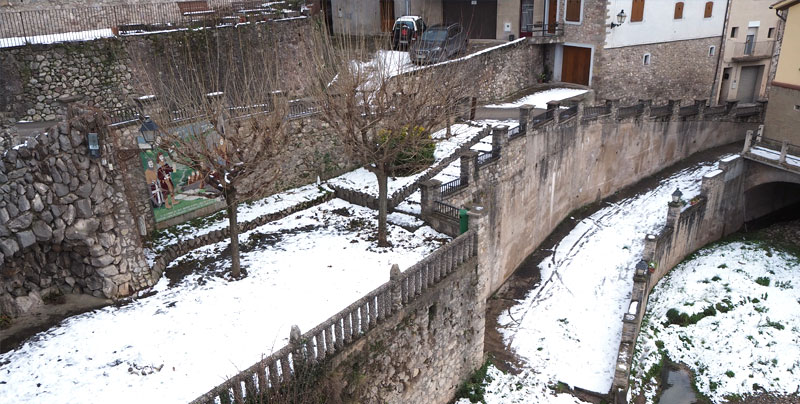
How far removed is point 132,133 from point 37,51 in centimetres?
627

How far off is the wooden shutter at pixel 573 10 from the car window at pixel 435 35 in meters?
7.08

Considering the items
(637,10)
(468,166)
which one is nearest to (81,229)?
(468,166)

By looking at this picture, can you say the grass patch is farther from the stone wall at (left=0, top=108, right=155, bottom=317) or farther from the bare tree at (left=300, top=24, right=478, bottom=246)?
the stone wall at (left=0, top=108, right=155, bottom=317)

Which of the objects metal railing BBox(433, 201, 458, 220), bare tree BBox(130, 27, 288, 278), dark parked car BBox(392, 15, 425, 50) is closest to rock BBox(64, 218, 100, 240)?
bare tree BBox(130, 27, 288, 278)

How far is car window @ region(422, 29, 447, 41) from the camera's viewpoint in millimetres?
27203

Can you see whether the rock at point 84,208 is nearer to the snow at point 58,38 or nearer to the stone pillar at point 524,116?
the snow at point 58,38

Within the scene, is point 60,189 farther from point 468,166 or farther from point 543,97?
point 543,97

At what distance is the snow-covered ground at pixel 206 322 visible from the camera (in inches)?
419

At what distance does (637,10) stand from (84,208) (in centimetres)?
2712

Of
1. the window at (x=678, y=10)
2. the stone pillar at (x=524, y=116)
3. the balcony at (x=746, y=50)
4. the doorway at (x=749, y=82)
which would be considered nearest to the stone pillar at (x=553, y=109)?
the stone pillar at (x=524, y=116)

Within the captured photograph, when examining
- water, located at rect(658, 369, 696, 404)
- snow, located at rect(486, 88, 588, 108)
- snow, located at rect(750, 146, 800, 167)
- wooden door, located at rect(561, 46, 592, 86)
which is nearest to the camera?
water, located at rect(658, 369, 696, 404)

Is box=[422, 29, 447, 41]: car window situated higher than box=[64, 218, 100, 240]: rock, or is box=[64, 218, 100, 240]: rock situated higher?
box=[422, 29, 447, 41]: car window

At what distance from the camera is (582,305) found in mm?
20297

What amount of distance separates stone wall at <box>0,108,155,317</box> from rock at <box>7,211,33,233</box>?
0.05 ft
